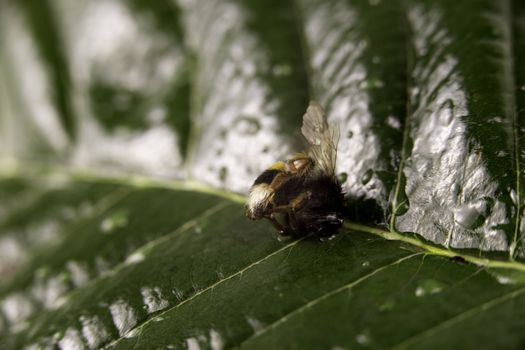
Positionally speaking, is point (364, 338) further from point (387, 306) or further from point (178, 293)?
point (178, 293)

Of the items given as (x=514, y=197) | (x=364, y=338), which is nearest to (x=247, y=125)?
(x=514, y=197)

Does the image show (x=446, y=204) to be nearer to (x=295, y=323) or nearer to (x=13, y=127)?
(x=295, y=323)

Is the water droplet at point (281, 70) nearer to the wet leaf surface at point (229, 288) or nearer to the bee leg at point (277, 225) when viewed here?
the wet leaf surface at point (229, 288)

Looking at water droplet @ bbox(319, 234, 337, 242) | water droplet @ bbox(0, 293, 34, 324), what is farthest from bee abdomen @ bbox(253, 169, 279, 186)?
water droplet @ bbox(0, 293, 34, 324)

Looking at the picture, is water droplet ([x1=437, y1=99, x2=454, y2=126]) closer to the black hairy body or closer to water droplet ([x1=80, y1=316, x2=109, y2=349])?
the black hairy body

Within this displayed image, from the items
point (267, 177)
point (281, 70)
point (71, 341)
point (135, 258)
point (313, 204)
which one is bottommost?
point (71, 341)

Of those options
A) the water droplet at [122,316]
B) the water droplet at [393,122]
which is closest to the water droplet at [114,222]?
the water droplet at [122,316]

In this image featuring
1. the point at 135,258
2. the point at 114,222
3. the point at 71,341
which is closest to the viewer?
the point at 71,341
